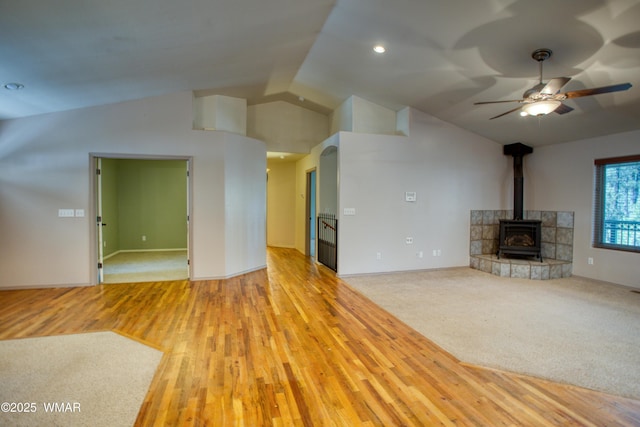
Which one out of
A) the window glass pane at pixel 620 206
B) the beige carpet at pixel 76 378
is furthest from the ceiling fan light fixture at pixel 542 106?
the beige carpet at pixel 76 378

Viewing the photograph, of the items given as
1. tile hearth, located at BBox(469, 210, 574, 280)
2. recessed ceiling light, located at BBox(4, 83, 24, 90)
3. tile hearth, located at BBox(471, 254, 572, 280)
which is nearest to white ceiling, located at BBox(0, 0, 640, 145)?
recessed ceiling light, located at BBox(4, 83, 24, 90)

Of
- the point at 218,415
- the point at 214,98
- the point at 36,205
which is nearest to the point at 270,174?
the point at 214,98

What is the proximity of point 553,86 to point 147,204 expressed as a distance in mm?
8583

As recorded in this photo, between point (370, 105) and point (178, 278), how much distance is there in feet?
15.9

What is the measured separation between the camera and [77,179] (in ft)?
15.7

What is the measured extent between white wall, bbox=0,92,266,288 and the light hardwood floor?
0.56 metres

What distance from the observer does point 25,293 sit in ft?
14.8

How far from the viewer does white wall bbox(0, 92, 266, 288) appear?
4625 millimetres

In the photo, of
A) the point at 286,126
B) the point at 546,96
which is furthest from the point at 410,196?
the point at 286,126

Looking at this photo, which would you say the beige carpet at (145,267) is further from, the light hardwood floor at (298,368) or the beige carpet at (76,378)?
the beige carpet at (76,378)

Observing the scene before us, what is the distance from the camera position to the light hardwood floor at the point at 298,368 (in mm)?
1989

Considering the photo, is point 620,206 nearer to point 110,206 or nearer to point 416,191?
point 416,191

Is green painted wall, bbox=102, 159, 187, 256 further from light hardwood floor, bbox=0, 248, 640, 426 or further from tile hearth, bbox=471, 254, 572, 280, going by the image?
tile hearth, bbox=471, 254, 572, 280

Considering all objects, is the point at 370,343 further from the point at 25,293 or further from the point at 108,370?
the point at 25,293
